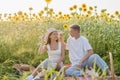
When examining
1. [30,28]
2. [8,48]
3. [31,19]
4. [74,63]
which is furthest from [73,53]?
[31,19]

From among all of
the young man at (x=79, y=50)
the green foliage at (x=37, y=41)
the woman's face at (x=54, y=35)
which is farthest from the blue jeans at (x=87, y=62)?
the green foliage at (x=37, y=41)

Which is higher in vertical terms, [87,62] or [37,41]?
[37,41]

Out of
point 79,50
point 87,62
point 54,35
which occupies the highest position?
point 54,35

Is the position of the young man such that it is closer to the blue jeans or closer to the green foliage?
the blue jeans

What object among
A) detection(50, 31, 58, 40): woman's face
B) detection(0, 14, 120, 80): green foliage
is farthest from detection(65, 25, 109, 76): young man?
detection(0, 14, 120, 80): green foliage

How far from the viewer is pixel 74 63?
583 cm

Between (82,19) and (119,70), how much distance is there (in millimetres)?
2696

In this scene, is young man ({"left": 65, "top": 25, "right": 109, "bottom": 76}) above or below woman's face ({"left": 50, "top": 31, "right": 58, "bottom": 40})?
below

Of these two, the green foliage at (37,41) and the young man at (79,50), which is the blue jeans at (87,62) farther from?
the green foliage at (37,41)

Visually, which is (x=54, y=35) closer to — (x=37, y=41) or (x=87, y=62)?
(x=87, y=62)

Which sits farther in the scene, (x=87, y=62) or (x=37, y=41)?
(x=37, y=41)

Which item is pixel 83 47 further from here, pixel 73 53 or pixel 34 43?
pixel 34 43

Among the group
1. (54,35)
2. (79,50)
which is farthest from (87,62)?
(54,35)

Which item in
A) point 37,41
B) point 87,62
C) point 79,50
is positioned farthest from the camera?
point 37,41
